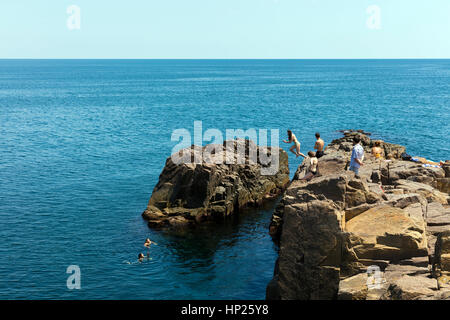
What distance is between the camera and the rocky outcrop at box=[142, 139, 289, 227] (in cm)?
4166

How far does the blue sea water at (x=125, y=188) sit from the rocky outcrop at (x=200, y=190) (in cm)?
150

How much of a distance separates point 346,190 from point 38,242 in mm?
25746

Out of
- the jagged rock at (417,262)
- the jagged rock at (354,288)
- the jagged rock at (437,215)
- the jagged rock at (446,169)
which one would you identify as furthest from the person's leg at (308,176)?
the jagged rock at (446,169)

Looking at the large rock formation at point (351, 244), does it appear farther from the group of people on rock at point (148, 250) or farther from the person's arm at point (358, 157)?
the group of people on rock at point (148, 250)

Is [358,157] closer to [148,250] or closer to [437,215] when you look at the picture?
[437,215]

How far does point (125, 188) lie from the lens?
53094mm

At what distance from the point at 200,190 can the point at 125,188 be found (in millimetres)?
14409

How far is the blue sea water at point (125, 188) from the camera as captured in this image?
1246 inches

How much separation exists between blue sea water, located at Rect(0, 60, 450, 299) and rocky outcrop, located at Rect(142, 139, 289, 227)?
1.50 metres

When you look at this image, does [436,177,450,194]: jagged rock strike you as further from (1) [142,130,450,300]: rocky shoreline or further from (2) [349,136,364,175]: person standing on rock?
(2) [349,136,364,175]: person standing on rock

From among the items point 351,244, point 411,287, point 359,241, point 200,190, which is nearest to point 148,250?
point 200,190

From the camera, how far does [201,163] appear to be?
42.3 metres

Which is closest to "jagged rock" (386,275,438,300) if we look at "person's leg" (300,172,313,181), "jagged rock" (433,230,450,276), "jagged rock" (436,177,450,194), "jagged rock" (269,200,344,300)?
"jagged rock" (433,230,450,276)
